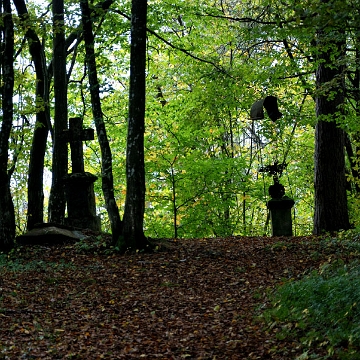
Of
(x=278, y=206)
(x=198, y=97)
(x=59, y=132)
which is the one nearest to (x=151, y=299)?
(x=278, y=206)

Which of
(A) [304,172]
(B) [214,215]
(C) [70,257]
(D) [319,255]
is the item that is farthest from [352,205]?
(C) [70,257]

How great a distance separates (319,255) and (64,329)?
5.21 m

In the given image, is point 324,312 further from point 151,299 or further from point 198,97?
A: point 198,97

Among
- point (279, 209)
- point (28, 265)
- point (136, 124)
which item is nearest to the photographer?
point (28, 265)

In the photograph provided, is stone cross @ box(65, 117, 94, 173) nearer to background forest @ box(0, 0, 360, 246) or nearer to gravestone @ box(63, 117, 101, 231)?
gravestone @ box(63, 117, 101, 231)

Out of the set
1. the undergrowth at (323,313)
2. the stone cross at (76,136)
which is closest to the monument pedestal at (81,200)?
the stone cross at (76,136)

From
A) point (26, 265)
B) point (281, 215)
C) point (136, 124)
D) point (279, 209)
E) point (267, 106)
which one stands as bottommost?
point (26, 265)

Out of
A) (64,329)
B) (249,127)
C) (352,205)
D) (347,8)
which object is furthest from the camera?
(249,127)

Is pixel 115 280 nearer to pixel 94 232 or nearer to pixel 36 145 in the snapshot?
pixel 94 232

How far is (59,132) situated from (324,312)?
10250 millimetres

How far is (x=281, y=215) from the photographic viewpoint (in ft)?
45.7

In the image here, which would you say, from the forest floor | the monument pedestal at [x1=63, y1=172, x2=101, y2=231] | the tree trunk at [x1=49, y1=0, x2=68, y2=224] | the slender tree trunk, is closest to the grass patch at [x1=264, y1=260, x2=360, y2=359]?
the forest floor

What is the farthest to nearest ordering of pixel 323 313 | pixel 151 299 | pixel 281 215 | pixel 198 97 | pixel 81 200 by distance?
pixel 198 97 < pixel 281 215 < pixel 81 200 < pixel 151 299 < pixel 323 313

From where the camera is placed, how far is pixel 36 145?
15594 millimetres
